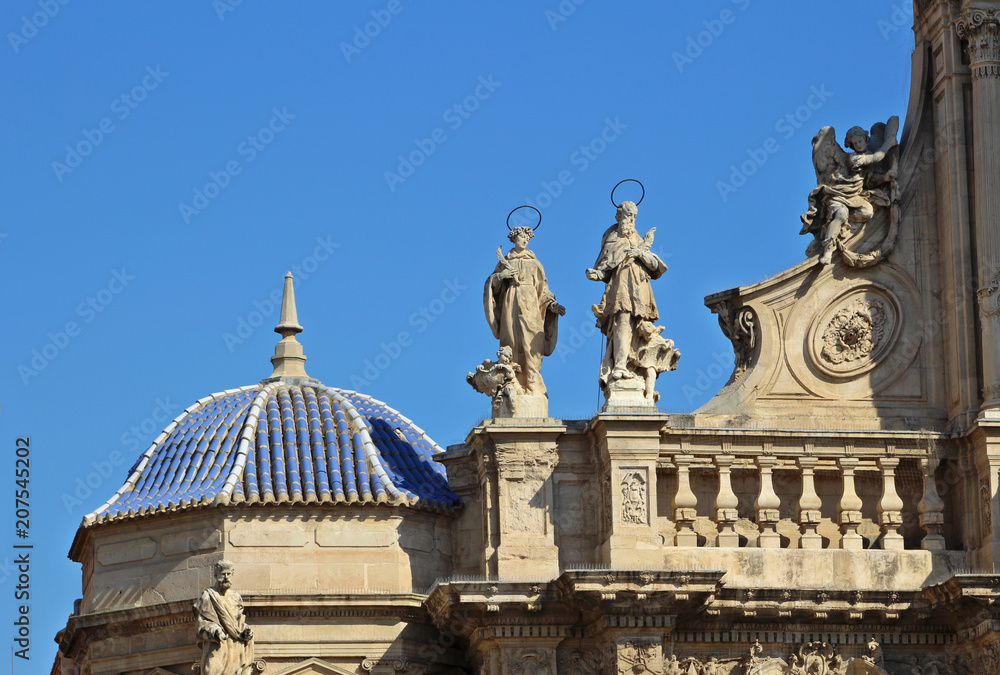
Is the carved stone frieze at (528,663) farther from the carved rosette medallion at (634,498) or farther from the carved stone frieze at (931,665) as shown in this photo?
the carved stone frieze at (931,665)

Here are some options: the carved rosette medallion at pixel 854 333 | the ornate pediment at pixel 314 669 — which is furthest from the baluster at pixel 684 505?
the ornate pediment at pixel 314 669

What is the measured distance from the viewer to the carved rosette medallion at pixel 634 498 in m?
24.5

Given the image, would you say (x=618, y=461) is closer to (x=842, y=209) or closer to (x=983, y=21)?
(x=842, y=209)

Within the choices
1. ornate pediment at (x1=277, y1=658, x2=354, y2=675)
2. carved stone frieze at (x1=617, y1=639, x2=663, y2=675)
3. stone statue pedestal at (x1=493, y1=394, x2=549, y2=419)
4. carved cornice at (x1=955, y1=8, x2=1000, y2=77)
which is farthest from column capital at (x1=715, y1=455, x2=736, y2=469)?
carved cornice at (x1=955, y1=8, x2=1000, y2=77)

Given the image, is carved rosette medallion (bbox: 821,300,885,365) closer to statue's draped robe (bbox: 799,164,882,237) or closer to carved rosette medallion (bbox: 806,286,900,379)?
carved rosette medallion (bbox: 806,286,900,379)

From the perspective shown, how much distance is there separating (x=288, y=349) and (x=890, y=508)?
7.87m

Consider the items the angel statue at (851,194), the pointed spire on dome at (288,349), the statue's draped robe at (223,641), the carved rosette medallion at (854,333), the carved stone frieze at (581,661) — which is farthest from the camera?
the pointed spire on dome at (288,349)

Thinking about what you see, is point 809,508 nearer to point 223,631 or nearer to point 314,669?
point 314,669

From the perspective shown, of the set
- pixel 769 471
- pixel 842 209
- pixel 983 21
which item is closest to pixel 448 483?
pixel 769 471

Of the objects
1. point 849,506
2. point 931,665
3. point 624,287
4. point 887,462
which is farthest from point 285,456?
point 931,665

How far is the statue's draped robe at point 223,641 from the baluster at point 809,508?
6254 mm

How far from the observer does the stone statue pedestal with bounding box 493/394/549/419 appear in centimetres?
2514

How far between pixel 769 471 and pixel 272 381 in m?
6.38

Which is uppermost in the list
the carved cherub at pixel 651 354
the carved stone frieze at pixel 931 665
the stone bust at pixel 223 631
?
the carved cherub at pixel 651 354
